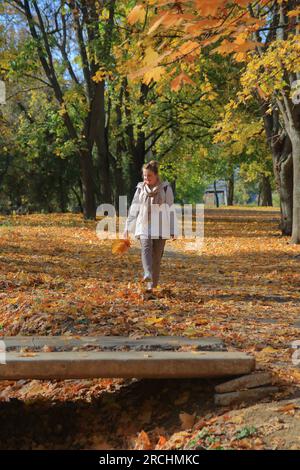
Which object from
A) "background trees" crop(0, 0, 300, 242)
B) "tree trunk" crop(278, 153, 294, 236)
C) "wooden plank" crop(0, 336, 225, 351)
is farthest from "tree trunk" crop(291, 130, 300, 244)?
"wooden plank" crop(0, 336, 225, 351)

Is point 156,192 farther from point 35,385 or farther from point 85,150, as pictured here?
point 85,150

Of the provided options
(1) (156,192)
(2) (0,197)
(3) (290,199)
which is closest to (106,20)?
(3) (290,199)

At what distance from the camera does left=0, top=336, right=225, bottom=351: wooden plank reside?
18.2 ft

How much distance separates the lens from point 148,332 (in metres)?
6.41

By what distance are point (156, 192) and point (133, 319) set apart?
206 centimetres

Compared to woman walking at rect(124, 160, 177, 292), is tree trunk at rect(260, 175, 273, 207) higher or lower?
higher

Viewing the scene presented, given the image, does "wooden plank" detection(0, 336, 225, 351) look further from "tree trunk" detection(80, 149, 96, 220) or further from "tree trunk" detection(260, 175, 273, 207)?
"tree trunk" detection(260, 175, 273, 207)

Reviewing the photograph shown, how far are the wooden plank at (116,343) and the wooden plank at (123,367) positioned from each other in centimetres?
71

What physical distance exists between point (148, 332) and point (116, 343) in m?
0.76

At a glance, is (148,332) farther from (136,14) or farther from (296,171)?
(296,171)

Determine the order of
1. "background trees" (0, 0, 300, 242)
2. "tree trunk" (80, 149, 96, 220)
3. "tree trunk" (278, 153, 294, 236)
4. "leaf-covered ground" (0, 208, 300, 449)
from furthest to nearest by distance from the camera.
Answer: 1. "tree trunk" (80, 149, 96, 220)
2. "tree trunk" (278, 153, 294, 236)
3. "background trees" (0, 0, 300, 242)
4. "leaf-covered ground" (0, 208, 300, 449)

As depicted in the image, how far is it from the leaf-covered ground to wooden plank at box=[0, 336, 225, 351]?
31 cm

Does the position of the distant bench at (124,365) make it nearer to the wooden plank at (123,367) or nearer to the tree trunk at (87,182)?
the wooden plank at (123,367)

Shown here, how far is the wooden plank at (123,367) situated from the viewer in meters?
4.76
